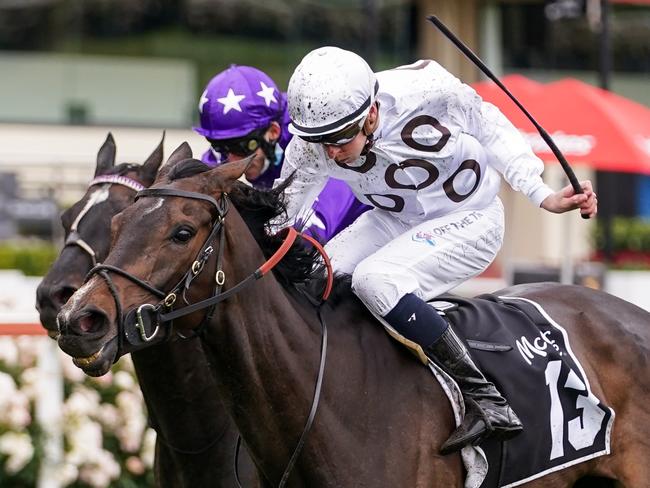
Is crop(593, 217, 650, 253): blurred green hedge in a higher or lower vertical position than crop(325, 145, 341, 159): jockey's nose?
lower

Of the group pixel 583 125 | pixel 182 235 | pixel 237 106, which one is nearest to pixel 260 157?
pixel 237 106

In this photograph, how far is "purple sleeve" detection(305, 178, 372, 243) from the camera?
16.7 feet

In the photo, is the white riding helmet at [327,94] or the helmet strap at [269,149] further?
the helmet strap at [269,149]

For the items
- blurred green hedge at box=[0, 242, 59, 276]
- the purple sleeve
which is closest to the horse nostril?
the purple sleeve

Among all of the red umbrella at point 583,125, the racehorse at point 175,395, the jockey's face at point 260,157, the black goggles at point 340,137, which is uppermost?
the black goggles at point 340,137

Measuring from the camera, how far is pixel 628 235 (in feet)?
57.8

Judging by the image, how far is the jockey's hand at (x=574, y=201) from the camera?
13.3 feet

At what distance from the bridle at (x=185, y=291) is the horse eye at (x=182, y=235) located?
64 mm

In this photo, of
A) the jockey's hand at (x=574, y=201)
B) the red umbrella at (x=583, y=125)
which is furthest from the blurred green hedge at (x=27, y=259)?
the jockey's hand at (x=574, y=201)

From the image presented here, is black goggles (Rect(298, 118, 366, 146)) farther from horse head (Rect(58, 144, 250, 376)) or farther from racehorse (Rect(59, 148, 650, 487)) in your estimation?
horse head (Rect(58, 144, 250, 376))

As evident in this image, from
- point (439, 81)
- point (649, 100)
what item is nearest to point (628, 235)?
point (649, 100)

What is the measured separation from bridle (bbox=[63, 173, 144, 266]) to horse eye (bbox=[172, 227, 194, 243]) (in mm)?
1136

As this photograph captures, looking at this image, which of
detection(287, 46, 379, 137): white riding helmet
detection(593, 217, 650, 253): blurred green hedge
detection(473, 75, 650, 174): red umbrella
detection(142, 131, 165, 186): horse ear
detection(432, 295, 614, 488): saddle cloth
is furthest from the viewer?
detection(593, 217, 650, 253): blurred green hedge

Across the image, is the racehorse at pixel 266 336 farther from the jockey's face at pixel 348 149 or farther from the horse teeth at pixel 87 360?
the jockey's face at pixel 348 149
